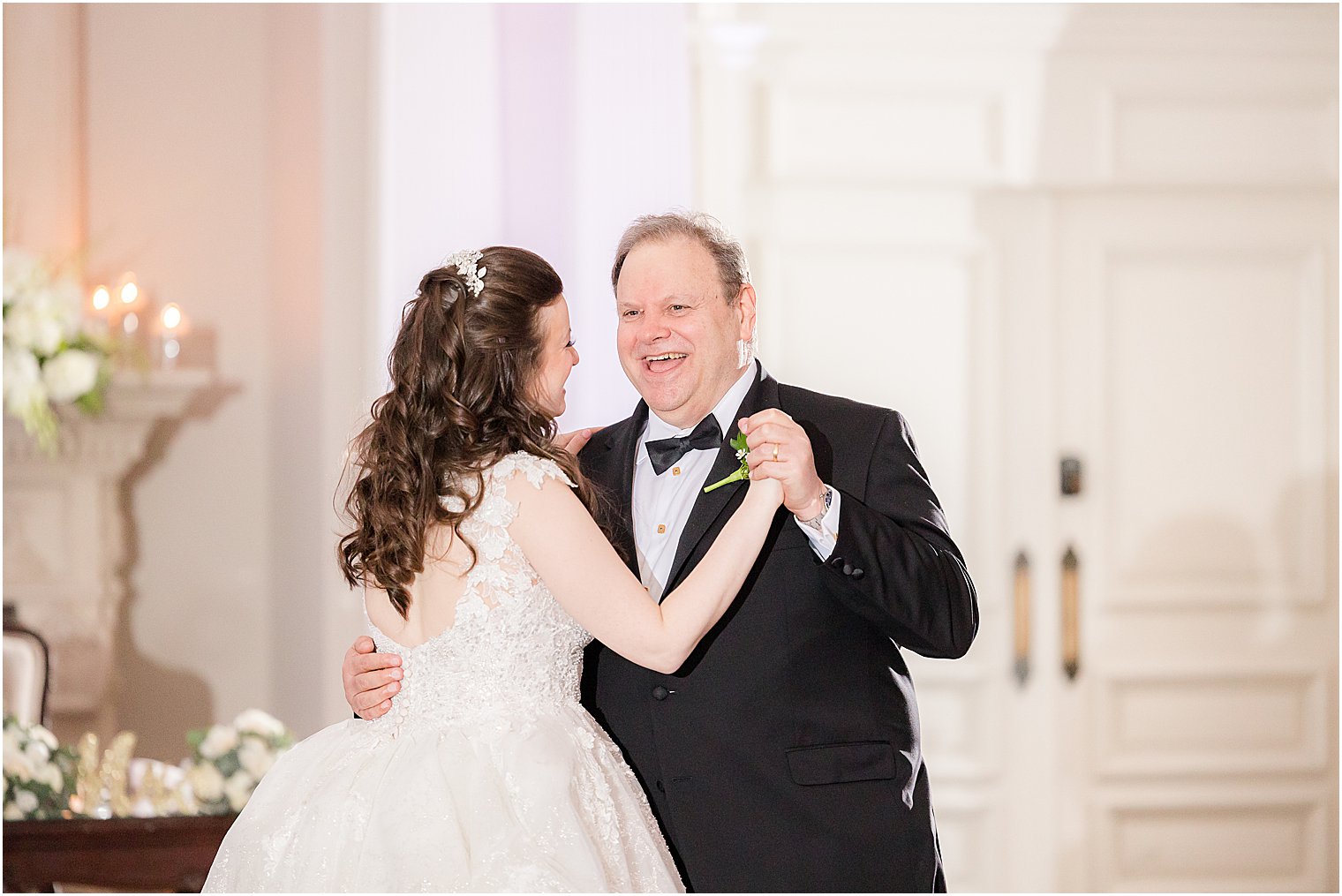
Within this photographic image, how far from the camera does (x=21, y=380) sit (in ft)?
14.0

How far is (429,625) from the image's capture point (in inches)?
82.9

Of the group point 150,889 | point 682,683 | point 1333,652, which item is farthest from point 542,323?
point 1333,652

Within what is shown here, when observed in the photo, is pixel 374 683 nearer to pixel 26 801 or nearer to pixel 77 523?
pixel 26 801

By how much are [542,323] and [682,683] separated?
0.71 metres

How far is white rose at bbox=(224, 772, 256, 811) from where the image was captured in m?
3.56

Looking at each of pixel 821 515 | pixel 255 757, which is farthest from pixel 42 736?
pixel 821 515

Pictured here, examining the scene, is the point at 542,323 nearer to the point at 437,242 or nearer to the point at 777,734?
the point at 777,734

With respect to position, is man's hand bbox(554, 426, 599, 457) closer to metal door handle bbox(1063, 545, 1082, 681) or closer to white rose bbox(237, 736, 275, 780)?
white rose bbox(237, 736, 275, 780)

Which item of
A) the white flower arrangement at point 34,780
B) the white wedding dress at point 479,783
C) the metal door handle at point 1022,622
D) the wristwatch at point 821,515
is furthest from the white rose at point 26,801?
the metal door handle at point 1022,622

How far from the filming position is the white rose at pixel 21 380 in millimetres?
4262

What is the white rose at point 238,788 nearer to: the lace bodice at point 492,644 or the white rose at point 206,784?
the white rose at point 206,784

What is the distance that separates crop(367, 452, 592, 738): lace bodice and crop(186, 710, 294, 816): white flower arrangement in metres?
1.63

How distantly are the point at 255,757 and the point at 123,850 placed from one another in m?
0.43

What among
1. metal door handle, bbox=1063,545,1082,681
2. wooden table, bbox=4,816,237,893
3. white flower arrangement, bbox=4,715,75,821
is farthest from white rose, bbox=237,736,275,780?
metal door handle, bbox=1063,545,1082,681
